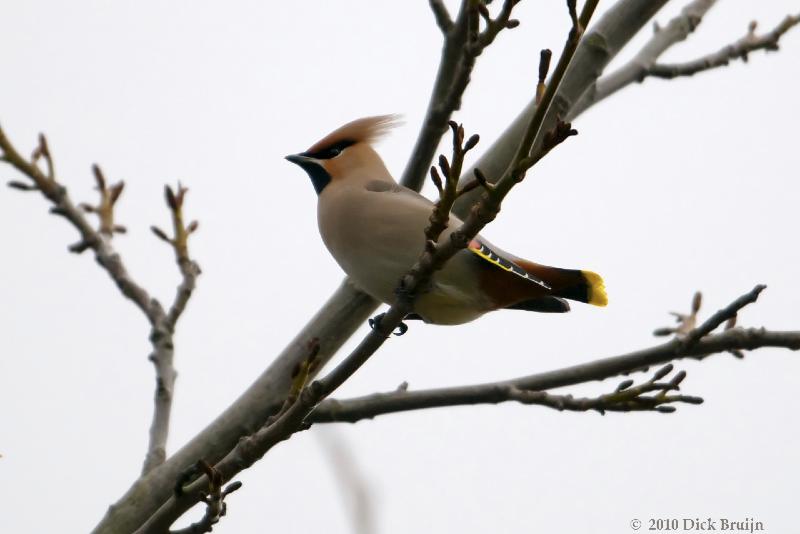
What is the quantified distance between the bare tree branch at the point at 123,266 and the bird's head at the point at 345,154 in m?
0.69

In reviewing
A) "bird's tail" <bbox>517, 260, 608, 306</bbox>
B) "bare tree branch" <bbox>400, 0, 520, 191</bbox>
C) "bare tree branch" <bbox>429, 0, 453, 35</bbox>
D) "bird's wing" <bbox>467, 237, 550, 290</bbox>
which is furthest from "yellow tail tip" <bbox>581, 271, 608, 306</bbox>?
"bare tree branch" <bbox>429, 0, 453, 35</bbox>

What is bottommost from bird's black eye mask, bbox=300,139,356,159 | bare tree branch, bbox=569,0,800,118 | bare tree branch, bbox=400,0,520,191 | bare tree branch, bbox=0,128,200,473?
bare tree branch, bbox=0,128,200,473

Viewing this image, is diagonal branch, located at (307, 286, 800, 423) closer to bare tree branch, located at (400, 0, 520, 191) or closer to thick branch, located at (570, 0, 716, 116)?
bare tree branch, located at (400, 0, 520, 191)

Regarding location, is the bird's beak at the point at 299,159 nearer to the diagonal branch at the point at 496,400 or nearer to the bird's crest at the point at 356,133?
the bird's crest at the point at 356,133

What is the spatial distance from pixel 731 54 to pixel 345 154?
73.8 inches

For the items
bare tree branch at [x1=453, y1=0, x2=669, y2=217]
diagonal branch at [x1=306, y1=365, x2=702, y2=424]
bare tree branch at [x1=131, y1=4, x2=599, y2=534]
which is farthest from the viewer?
bare tree branch at [x1=453, y1=0, x2=669, y2=217]

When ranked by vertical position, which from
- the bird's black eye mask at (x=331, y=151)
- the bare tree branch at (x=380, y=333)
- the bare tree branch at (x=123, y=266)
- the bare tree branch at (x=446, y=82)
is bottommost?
the bare tree branch at (x=380, y=333)

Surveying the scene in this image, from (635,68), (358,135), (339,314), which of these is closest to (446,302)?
(339,314)

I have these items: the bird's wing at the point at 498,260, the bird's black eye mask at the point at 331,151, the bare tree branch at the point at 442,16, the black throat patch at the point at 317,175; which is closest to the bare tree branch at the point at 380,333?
the bird's wing at the point at 498,260

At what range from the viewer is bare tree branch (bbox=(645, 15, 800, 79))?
5.08 meters

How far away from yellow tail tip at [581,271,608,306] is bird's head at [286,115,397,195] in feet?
3.68

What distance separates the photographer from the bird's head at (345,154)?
4668mm

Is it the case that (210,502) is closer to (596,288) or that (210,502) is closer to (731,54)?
(596,288)

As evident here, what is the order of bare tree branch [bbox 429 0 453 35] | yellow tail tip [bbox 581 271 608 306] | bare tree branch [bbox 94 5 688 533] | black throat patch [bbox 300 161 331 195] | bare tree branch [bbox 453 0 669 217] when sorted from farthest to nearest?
black throat patch [bbox 300 161 331 195] → bare tree branch [bbox 453 0 669 217] → yellow tail tip [bbox 581 271 608 306] → bare tree branch [bbox 429 0 453 35] → bare tree branch [bbox 94 5 688 533]
